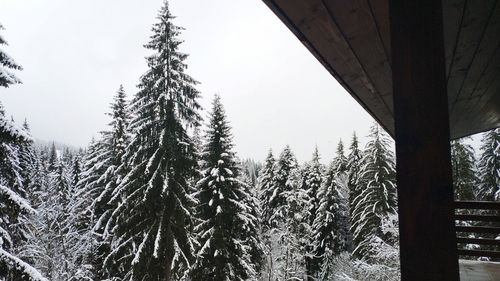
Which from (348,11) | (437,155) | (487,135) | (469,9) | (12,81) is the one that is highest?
(487,135)

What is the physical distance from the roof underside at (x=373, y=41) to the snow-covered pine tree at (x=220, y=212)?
43.7 ft

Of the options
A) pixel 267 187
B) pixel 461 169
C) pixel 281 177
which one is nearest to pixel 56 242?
pixel 267 187

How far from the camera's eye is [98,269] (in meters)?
18.7

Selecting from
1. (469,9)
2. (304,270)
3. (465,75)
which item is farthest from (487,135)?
(469,9)

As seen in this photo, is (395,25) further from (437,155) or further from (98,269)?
(98,269)

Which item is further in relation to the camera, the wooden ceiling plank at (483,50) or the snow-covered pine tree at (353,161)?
the snow-covered pine tree at (353,161)

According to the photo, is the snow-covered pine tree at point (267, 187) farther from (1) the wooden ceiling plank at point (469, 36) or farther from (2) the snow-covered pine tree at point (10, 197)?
(1) the wooden ceiling plank at point (469, 36)

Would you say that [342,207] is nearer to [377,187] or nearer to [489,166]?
[377,187]

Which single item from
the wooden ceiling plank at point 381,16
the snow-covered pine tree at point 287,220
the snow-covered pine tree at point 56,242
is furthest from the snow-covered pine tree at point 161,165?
the wooden ceiling plank at point 381,16

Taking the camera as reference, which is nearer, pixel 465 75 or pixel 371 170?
pixel 465 75

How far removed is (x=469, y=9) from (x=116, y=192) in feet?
49.3

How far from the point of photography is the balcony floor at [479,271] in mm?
4836

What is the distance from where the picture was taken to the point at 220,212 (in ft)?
53.5

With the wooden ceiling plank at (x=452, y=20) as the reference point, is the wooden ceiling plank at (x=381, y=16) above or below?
below
